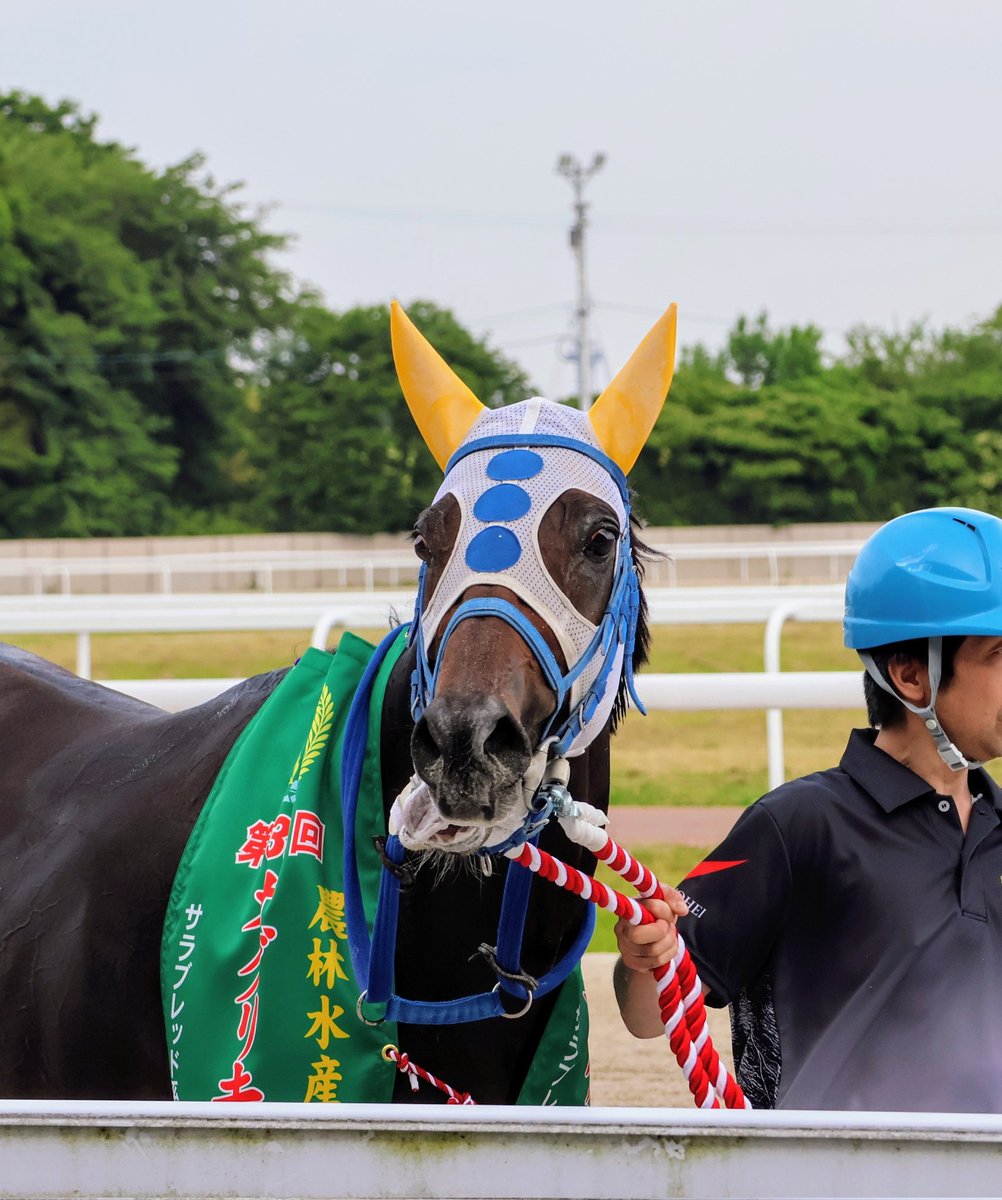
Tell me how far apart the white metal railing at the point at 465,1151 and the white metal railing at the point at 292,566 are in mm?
12999

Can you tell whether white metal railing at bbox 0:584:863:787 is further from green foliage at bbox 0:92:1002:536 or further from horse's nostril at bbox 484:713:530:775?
green foliage at bbox 0:92:1002:536

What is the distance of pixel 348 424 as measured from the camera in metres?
33.7

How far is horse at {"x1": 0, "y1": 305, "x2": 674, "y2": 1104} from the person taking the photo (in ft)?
5.78

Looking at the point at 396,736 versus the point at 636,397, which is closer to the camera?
the point at 396,736

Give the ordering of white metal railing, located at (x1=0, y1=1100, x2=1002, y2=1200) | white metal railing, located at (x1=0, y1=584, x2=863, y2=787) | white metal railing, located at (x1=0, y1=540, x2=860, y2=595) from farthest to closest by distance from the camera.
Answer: white metal railing, located at (x1=0, y1=540, x2=860, y2=595) → white metal railing, located at (x1=0, y1=584, x2=863, y2=787) → white metal railing, located at (x1=0, y1=1100, x2=1002, y2=1200)

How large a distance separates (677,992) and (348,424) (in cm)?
3252

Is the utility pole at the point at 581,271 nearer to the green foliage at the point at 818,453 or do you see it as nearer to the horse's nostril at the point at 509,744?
the green foliage at the point at 818,453

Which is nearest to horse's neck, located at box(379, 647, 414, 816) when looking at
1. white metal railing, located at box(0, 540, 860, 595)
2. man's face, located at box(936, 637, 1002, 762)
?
man's face, located at box(936, 637, 1002, 762)

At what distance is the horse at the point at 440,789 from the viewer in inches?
69.4

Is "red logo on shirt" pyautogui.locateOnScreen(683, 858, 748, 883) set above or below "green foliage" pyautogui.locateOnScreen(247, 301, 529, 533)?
below

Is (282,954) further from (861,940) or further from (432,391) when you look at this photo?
(432,391)

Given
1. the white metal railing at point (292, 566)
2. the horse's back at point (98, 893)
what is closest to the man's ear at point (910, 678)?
the horse's back at point (98, 893)

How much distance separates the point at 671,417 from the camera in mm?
33938

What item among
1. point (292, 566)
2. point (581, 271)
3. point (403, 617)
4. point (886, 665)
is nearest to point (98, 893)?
point (403, 617)
